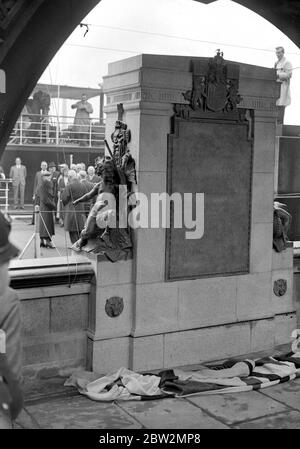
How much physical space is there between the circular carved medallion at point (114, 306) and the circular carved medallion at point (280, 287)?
2.47 m

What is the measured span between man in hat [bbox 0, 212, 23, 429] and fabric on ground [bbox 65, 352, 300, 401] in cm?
397

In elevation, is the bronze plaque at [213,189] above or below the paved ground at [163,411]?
above

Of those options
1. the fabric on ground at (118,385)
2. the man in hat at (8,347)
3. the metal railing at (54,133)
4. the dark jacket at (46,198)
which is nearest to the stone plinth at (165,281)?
the fabric on ground at (118,385)

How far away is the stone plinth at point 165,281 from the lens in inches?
295

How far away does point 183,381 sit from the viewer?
7266 millimetres

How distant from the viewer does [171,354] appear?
7.85 m

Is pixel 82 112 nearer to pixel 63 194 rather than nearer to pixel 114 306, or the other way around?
pixel 63 194

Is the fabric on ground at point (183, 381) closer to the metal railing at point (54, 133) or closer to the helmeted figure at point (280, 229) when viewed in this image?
the helmeted figure at point (280, 229)

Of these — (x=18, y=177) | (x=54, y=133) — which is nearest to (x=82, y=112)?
(x=54, y=133)

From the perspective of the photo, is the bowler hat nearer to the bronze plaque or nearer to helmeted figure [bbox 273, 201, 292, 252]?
the bronze plaque

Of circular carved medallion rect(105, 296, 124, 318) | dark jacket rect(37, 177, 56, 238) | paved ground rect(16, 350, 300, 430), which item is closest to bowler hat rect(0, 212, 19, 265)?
paved ground rect(16, 350, 300, 430)

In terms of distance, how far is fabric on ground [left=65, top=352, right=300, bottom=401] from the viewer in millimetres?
6992
